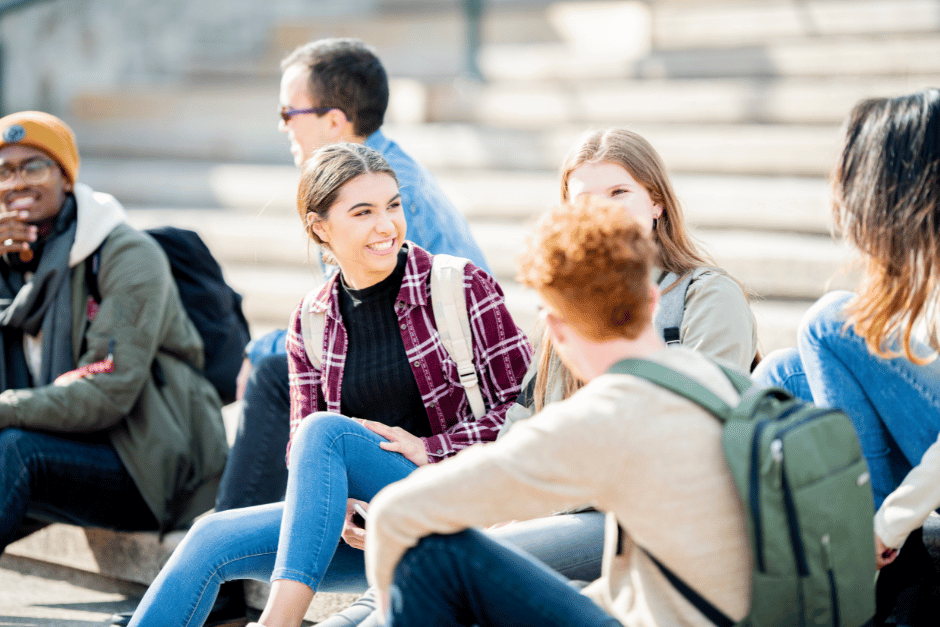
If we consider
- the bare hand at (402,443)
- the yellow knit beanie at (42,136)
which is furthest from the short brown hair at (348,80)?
the bare hand at (402,443)

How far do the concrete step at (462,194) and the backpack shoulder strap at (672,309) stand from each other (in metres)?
1.40

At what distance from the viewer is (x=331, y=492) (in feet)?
7.43

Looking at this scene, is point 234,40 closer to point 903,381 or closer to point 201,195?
point 201,195

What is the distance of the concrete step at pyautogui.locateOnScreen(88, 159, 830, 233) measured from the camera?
15.0 ft

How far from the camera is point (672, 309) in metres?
2.41

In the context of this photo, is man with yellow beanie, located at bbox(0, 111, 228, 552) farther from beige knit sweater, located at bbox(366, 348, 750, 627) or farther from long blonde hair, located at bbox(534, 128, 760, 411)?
beige knit sweater, located at bbox(366, 348, 750, 627)

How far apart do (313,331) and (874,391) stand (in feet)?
4.44

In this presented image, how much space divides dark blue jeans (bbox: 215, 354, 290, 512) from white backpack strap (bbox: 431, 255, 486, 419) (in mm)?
716

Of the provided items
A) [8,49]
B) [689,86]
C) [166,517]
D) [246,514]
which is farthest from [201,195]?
[246,514]

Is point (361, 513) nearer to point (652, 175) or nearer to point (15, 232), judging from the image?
point (652, 175)

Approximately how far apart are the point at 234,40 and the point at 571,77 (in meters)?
3.55

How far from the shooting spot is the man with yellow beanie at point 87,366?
315 centimetres

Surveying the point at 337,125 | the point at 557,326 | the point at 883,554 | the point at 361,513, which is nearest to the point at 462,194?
the point at 337,125

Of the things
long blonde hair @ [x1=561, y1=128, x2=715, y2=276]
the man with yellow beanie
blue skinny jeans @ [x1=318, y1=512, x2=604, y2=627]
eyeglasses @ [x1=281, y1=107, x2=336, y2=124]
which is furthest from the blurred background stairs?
blue skinny jeans @ [x1=318, y1=512, x2=604, y2=627]
